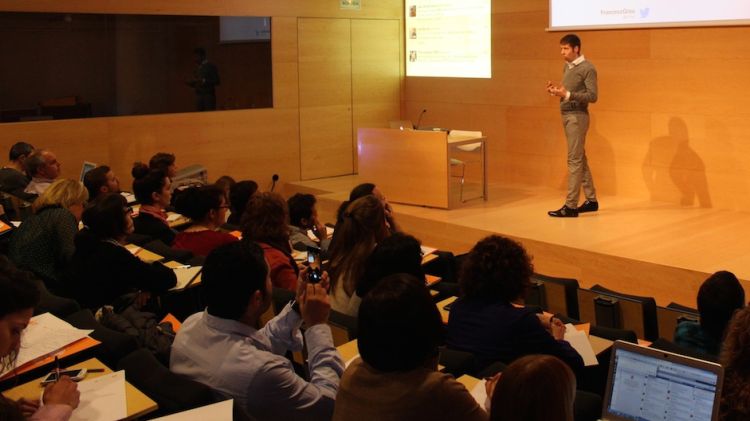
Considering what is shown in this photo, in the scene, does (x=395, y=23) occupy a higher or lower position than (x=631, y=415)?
higher

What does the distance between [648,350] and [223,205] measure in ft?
10.2

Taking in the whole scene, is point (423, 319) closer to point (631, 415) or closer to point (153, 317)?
point (631, 415)

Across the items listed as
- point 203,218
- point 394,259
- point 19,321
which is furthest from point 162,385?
point 203,218

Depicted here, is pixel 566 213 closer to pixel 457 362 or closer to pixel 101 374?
pixel 457 362

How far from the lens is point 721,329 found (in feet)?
11.0

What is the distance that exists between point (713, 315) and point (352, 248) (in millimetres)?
1613

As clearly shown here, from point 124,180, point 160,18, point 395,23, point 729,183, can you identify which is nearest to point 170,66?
point 160,18

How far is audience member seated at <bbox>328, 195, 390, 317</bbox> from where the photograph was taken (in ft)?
12.5

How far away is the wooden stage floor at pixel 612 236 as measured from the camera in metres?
5.99

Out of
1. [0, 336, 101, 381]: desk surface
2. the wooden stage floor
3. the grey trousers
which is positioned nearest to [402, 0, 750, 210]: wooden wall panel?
the wooden stage floor

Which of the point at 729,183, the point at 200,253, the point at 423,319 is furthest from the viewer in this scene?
the point at 729,183

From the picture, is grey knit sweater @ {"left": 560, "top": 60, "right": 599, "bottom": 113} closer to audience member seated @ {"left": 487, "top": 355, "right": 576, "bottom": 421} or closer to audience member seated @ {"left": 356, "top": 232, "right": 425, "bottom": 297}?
audience member seated @ {"left": 356, "top": 232, "right": 425, "bottom": 297}

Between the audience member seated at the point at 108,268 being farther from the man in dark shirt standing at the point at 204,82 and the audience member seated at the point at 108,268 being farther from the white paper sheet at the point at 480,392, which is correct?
the man in dark shirt standing at the point at 204,82

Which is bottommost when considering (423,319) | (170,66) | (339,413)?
(339,413)
